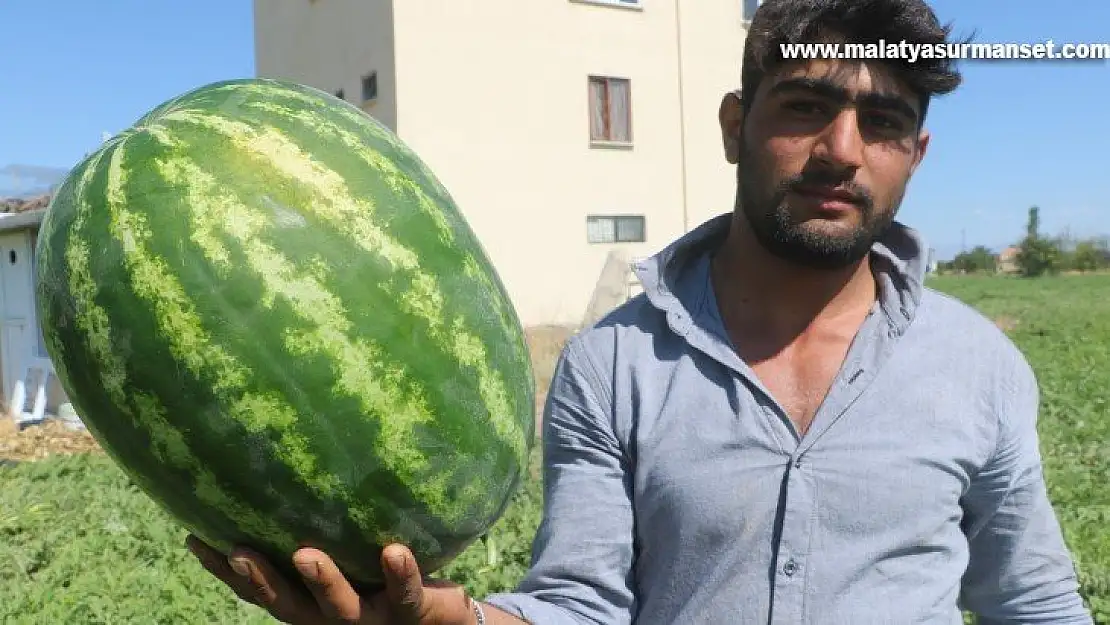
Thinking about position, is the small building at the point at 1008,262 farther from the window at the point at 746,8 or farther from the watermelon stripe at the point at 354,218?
the watermelon stripe at the point at 354,218

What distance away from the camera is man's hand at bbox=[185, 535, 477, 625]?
1418 millimetres

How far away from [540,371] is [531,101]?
17.0 feet

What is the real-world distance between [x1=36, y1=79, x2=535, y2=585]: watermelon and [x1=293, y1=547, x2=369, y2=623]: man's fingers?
0.04m

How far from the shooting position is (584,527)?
5.98 feet

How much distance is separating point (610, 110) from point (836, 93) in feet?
45.9

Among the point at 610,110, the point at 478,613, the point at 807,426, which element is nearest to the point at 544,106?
the point at 610,110

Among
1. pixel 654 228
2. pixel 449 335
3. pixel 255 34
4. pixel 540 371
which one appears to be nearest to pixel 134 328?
pixel 449 335

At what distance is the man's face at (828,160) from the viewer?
1830mm

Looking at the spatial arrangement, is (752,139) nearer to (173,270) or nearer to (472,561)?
(173,270)

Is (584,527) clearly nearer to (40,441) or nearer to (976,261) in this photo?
(40,441)

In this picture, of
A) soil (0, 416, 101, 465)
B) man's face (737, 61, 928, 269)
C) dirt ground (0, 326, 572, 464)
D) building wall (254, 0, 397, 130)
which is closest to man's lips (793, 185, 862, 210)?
man's face (737, 61, 928, 269)

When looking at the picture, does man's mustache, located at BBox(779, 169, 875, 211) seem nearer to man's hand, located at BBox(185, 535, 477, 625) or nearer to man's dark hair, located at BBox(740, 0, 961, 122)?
man's dark hair, located at BBox(740, 0, 961, 122)

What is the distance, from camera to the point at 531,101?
579 inches

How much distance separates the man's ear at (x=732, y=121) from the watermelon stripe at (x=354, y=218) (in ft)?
2.87
